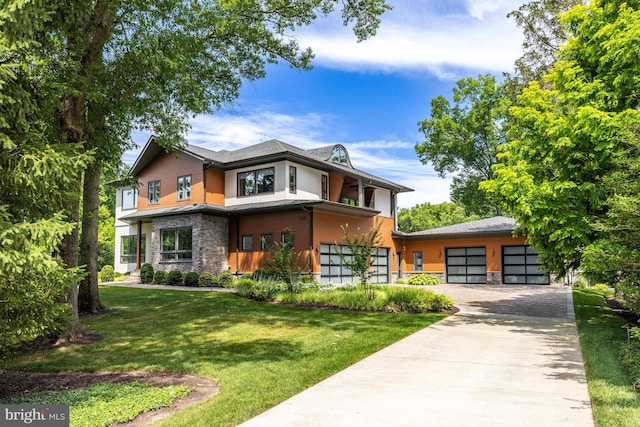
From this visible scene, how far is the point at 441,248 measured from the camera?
91.1ft

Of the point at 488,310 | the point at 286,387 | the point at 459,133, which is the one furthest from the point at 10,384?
the point at 459,133

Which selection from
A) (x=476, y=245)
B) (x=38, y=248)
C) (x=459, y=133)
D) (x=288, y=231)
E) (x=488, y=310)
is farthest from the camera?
(x=459, y=133)

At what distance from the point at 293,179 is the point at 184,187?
21.2 feet

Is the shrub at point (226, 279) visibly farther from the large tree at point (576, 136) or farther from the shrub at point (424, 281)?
the large tree at point (576, 136)

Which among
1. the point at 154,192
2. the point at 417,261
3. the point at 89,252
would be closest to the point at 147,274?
the point at 154,192

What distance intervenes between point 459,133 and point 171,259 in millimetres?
23987

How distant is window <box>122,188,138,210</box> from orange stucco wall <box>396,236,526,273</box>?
17.6 metres

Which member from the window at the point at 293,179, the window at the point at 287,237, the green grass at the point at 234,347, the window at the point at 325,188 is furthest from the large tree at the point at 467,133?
the green grass at the point at 234,347

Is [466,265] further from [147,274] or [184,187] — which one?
[147,274]

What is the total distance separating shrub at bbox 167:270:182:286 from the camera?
70.5 feet

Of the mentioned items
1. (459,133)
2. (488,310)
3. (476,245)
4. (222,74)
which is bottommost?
(488,310)

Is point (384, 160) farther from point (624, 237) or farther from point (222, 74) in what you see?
point (624, 237)

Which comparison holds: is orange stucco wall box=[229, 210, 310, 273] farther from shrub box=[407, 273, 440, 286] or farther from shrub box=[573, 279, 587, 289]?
shrub box=[573, 279, 587, 289]

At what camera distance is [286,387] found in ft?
19.0
